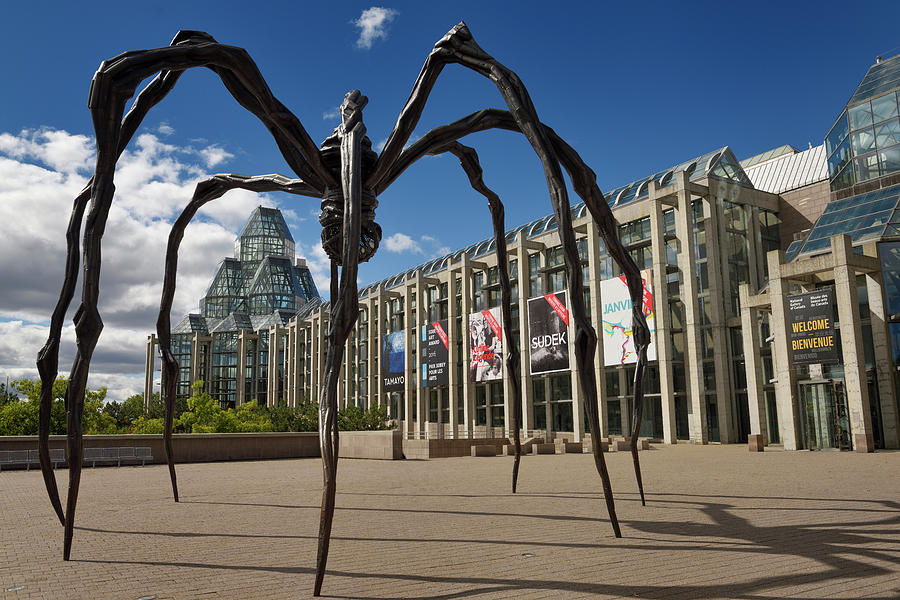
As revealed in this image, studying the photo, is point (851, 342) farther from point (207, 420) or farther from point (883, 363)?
point (207, 420)

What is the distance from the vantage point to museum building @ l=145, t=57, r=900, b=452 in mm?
23969

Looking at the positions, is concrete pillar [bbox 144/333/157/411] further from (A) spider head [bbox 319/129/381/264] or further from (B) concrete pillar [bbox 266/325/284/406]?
(A) spider head [bbox 319/129/381/264]

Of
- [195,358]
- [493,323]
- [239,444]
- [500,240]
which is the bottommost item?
[239,444]

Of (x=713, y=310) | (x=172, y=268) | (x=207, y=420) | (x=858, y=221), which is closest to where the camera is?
(x=172, y=268)

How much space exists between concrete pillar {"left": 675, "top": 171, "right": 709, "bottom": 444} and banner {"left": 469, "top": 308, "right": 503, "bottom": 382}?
42.0 feet

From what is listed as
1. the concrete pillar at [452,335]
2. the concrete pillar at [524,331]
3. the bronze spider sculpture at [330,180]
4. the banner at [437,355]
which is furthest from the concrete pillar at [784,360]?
the banner at [437,355]

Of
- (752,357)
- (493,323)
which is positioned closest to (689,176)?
(752,357)

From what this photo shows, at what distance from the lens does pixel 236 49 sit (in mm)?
4934

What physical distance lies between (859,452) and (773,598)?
21.4 m

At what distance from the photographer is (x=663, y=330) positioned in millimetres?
34000

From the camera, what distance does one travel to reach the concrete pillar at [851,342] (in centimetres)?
2225

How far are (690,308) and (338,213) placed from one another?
104 ft

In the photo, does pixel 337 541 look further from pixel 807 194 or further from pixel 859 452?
pixel 807 194

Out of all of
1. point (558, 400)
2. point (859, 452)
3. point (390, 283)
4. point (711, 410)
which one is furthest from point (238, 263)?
point (859, 452)
